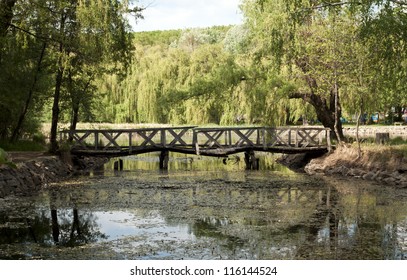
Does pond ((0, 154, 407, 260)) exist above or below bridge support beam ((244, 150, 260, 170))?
below

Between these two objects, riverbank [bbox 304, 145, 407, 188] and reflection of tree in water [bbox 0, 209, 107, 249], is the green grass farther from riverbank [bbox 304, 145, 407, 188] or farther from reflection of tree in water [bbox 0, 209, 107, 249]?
riverbank [bbox 304, 145, 407, 188]

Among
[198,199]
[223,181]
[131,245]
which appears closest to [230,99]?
[223,181]

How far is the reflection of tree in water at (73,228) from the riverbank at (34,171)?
58.3 inches

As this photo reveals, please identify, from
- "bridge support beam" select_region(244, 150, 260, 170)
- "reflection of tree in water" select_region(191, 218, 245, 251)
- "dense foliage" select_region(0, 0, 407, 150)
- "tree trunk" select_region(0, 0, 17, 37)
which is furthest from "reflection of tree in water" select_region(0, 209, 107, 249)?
"bridge support beam" select_region(244, 150, 260, 170)

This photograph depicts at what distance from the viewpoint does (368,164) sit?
16141 mm

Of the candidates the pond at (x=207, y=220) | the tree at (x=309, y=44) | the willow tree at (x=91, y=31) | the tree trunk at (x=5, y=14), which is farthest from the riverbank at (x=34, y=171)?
the tree at (x=309, y=44)

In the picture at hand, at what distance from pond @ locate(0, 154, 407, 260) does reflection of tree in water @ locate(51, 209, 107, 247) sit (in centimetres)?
1

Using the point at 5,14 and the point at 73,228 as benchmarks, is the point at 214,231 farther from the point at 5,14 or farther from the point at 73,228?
the point at 5,14

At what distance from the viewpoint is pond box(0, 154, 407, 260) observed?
294 inches

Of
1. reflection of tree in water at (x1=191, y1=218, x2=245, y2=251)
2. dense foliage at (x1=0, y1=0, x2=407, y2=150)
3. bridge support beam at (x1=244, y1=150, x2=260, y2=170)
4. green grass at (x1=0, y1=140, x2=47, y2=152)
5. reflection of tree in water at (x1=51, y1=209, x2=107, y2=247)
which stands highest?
dense foliage at (x1=0, y1=0, x2=407, y2=150)

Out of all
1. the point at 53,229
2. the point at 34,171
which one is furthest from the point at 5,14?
the point at 53,229

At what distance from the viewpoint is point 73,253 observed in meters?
7.41
